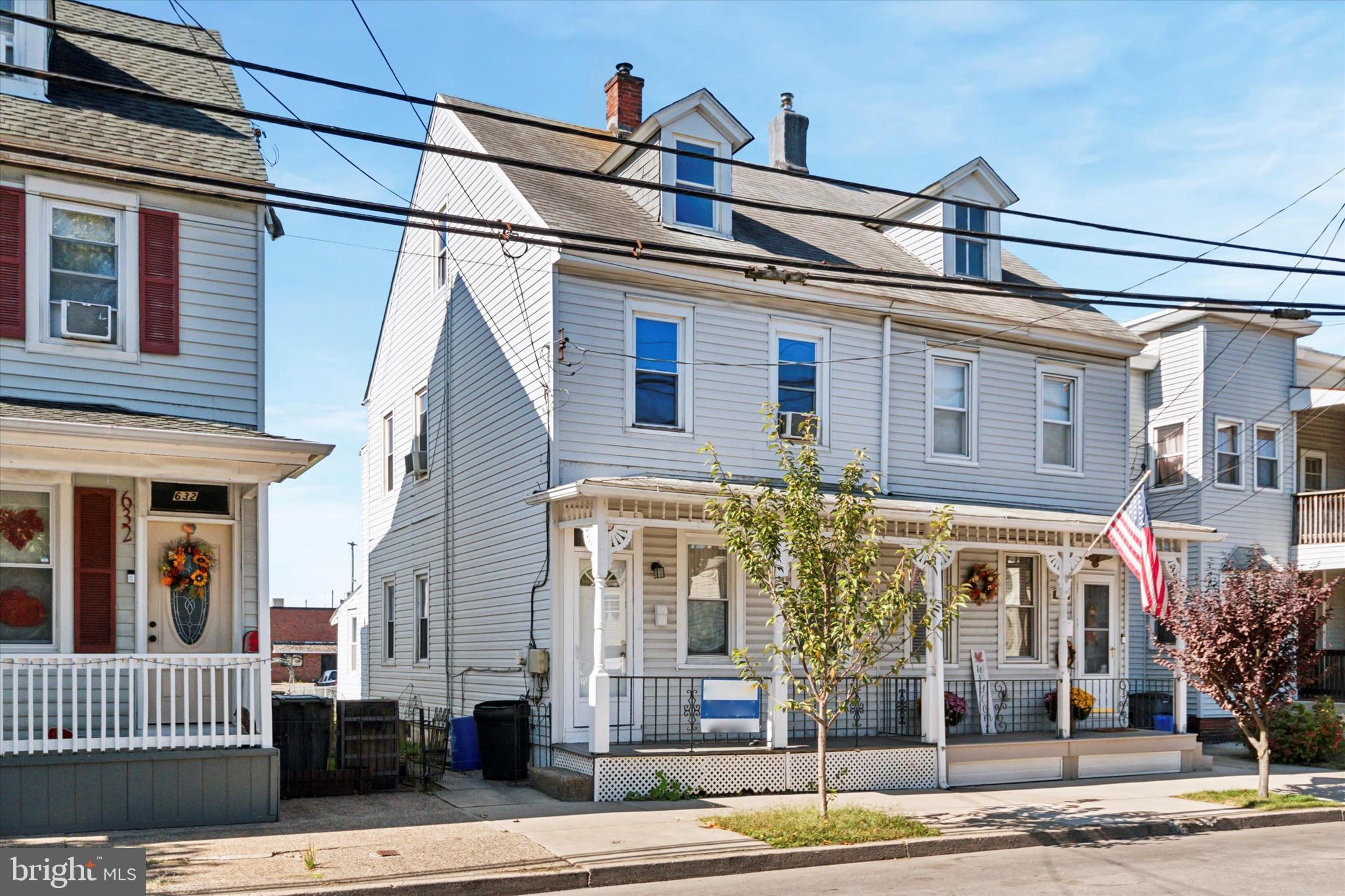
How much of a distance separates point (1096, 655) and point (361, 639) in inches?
545

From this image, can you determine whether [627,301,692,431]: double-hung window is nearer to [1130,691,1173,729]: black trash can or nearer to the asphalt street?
the asphalt street

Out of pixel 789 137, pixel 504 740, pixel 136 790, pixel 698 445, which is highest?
pixel 789 137

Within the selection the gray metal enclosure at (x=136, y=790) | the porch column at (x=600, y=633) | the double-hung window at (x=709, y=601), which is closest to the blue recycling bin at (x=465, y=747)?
the porch column at (x=600, y=633)

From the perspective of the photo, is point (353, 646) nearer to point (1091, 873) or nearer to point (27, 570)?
point (27, 570)

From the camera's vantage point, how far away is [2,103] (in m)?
13.0

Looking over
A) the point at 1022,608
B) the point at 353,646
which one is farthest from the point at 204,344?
the point at 353,646

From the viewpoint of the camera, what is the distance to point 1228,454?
24.1 metres

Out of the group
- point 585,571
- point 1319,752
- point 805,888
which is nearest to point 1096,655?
point 1319,752

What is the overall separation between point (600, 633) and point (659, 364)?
4.24 meters

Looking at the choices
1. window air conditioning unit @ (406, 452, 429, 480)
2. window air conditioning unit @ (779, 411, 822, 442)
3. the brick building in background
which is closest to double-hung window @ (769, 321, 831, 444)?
window air conditioning unit @ (779, 411, 822, 442)

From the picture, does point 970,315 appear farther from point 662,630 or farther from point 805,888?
point 805,888

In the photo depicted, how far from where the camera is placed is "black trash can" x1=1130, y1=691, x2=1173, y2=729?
19516 mm

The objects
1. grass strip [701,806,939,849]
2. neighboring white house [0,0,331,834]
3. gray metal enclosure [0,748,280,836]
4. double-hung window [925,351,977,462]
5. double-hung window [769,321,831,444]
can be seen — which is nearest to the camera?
gray metal enclosure [0,748,280,836]

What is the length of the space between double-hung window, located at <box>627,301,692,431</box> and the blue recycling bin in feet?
15.7
